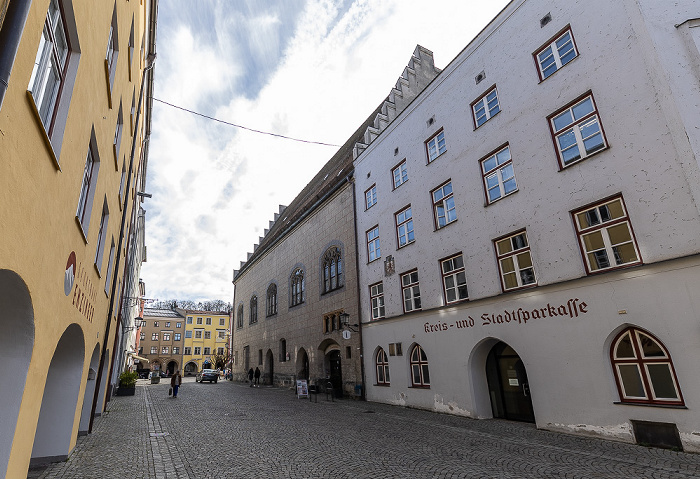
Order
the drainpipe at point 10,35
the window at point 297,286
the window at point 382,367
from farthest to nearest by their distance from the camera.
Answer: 1. the window at point 297,286
2. the window at point 382,367
3. the drainpipe at point 10,35

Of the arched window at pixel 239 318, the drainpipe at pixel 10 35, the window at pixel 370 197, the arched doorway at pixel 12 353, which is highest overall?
the window at pixel 370 197

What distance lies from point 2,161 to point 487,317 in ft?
41.2

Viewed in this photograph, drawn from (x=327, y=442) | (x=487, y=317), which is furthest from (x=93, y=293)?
(x=487, y=317)

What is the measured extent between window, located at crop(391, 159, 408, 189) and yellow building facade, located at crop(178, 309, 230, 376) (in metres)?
65.6

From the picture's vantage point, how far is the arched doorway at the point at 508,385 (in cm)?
1185

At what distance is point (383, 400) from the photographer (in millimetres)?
17547

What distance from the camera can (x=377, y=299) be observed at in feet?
63.3

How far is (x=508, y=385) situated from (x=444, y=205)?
717cm

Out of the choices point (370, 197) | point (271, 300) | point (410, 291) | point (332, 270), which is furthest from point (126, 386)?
point (410, 291)

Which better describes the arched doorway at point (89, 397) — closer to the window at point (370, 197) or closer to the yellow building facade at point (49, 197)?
the yellow building facade at point (49, 197)

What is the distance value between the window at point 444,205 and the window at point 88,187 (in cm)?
1182

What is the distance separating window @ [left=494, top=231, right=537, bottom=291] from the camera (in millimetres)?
11656

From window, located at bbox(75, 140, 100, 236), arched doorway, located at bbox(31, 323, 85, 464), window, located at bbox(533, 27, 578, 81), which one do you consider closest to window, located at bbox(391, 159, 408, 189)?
window, located at bbox(533, 27, 578, 81)

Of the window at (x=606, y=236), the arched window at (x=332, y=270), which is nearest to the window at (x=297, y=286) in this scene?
the arched window at (x=332, y=270)
